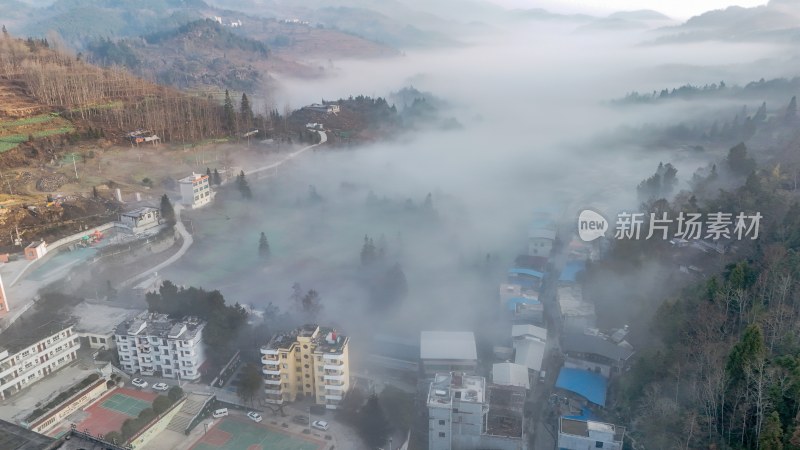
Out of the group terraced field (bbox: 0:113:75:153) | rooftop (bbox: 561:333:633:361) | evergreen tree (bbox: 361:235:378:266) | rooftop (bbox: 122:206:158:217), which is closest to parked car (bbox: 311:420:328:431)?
rooftop (bbox: 561:333:633:361)

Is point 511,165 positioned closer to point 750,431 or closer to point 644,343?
point 644,343

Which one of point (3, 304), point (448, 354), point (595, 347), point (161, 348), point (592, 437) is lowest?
point (592, 437)

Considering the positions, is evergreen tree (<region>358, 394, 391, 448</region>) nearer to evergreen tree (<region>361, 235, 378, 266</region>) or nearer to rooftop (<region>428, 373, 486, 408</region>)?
rooftop (<region>428, 373, 486, 408</region>)

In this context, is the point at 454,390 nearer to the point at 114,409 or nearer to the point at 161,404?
the point at 161,404

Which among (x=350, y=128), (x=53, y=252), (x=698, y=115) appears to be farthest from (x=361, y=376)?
(x=698, y=115)

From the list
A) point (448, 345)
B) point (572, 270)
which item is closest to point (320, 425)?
point (448, 345)

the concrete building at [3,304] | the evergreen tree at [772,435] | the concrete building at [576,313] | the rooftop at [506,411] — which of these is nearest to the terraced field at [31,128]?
the concrete building at [3,304]

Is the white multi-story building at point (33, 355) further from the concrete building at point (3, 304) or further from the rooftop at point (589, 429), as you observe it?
the rooftop at point (589, 429)

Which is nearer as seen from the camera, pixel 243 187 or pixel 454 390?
pixel 454 390
